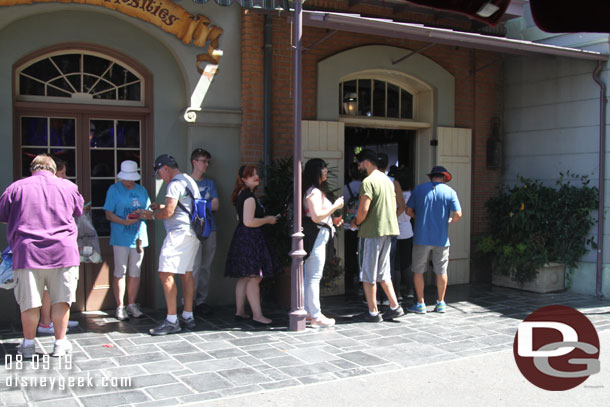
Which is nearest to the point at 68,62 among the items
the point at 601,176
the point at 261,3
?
the point at 261,3

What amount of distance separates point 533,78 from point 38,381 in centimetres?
847

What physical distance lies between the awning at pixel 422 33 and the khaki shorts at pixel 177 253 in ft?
8.76

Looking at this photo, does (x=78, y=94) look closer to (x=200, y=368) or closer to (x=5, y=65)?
(x=5, y=65)

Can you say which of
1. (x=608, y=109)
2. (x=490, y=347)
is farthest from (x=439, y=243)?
(x=608, y=109)

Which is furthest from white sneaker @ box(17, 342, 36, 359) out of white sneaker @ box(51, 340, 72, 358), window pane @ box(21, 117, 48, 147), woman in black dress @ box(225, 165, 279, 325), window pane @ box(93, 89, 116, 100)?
window pane @ box(93, 89, 116, 100)

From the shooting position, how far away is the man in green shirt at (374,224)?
6.86m

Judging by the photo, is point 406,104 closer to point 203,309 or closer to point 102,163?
point 203,309

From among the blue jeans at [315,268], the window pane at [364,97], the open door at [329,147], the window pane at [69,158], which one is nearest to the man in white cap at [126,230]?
the window pane at [69,158]

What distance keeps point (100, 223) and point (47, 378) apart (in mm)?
2820

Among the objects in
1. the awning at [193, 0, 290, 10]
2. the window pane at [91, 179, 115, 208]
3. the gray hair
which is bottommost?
the window pane at [91, 179, 115, 208]

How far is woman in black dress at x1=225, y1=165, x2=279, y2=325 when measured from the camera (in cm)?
661

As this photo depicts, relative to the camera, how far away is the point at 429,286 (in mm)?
9578

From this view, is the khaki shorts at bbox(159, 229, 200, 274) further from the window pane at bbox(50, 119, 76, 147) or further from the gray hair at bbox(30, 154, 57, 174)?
the window pane at bbox(50, 119, 76, 147)

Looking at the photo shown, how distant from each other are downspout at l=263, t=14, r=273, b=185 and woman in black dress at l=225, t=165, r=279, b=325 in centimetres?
125
